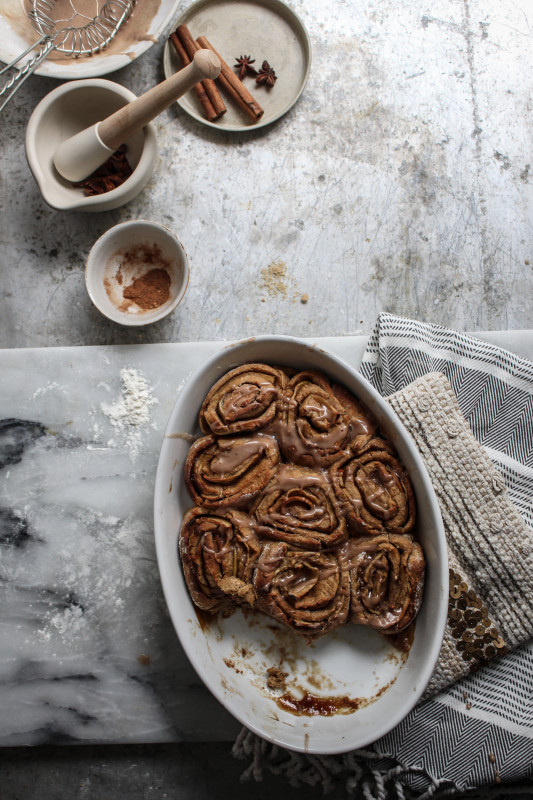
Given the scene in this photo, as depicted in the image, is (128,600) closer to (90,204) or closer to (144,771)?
(144,771)

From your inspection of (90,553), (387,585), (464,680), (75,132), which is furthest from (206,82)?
(464,680)

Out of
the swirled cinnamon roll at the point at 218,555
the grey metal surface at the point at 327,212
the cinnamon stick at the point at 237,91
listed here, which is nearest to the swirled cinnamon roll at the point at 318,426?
the swirled cinnamon roll at the point at 218,555

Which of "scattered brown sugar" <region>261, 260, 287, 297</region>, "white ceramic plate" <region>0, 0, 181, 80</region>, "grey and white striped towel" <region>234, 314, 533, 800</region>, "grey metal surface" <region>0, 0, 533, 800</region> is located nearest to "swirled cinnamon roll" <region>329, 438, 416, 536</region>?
"grey and white striped towel" <region>234, 314, 533, 800</region>

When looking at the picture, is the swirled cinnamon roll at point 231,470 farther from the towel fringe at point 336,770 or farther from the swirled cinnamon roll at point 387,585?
the towel fringe at point 336,770

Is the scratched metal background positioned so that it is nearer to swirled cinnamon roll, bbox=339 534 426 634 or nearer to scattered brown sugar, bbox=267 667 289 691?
swirled cinnamon roll, bbox=339 534 426 634

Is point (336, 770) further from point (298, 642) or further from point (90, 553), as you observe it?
point (90, 553)
